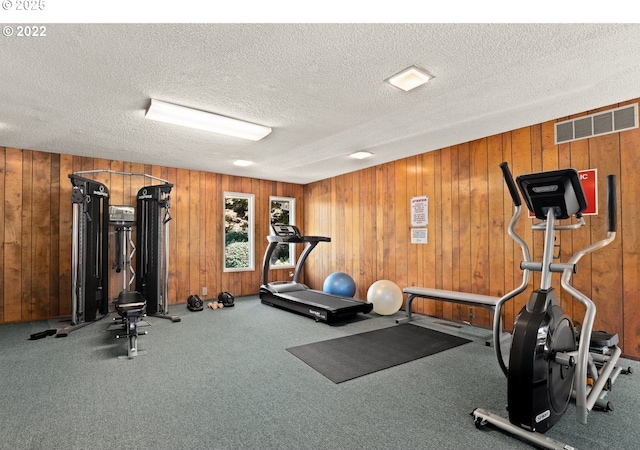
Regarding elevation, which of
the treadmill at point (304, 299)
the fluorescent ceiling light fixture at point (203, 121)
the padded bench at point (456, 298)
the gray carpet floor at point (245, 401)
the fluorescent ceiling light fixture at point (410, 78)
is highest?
→ the fluorescent ceiling light fixture at point (410, 78)

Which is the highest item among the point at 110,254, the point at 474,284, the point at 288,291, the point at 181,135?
the point at 181,135

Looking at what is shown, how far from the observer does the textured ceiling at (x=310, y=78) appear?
1.97 meters

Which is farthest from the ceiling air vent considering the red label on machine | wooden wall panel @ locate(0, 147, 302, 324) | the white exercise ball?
wooden wall panel @ locate(0, 147, 302, 324)

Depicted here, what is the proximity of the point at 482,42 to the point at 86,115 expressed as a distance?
356cm

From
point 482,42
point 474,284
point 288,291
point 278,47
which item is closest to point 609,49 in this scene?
point 482,42

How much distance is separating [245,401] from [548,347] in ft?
6.38

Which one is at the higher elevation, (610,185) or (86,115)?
(86,115)

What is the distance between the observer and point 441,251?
453cm

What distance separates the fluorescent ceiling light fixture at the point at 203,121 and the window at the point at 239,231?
9.43 ft

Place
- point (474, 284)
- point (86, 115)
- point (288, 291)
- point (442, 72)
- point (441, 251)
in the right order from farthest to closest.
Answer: point (288, 291)
point (441, 251)
point (474, 284)
point (86, 115)
point (442, 72)

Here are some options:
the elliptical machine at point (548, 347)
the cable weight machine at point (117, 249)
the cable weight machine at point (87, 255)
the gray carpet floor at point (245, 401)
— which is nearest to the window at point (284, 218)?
the cable weight machine at point (117, 249)

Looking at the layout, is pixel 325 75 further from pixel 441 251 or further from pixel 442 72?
pixel 441 251

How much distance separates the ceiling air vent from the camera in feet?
9.73

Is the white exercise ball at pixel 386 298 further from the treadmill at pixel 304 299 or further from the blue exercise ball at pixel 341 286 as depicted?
the blue exercise ball at pixel 341 286
